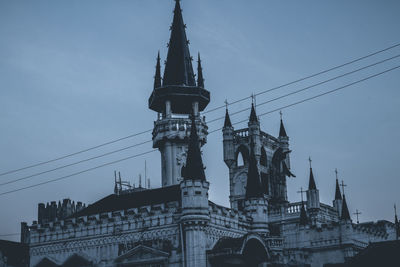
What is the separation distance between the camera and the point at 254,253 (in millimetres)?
50062

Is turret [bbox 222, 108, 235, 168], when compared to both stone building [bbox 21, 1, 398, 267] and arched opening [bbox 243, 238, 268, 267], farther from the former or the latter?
arched opening [bbox 243, 238, 268, 267]

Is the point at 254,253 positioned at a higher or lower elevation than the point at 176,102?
lower

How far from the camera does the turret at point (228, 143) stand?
75.6 metres

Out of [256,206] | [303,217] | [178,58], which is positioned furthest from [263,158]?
[256,206]

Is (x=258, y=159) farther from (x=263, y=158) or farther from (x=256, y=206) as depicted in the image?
(x=256, y=206)

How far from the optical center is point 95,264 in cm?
5284

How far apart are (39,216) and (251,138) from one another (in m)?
30.0

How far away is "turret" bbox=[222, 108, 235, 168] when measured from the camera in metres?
75.6

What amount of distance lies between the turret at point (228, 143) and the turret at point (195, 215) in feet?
87.2

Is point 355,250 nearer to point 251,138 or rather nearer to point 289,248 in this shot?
point 289,248

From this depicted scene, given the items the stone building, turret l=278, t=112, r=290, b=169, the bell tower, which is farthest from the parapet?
turret l=278, t=112, r=290, b=169

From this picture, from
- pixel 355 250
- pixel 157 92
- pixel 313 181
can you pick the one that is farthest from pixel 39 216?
pixel 355 250

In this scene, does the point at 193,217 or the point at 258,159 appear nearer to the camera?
the point at 193,217

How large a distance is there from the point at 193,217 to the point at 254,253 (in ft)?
21.2
